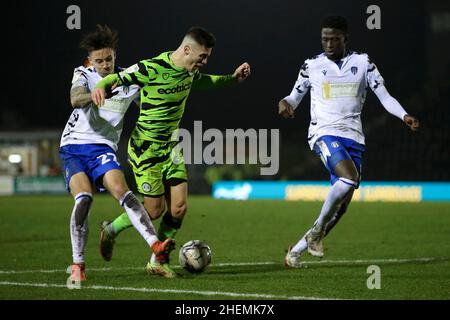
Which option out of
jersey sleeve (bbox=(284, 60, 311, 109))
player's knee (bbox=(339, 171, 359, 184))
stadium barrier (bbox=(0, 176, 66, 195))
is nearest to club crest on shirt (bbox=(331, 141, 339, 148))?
player's knee (bbox=(339, 171, 359, 184))

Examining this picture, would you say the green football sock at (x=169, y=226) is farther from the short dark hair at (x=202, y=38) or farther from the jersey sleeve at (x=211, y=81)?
the short dark hair at (x=202, y=38)

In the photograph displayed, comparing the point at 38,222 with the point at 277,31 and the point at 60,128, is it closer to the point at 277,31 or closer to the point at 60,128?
the point at 277,31

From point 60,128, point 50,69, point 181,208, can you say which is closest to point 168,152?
point 181,208

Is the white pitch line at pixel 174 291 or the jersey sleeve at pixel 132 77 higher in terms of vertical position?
the jersey sleeve at pixel 132 77

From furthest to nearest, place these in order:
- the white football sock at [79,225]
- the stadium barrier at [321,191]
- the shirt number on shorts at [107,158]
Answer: the stadium barrier at [321,191]
the shirt number on shorts at [107,158]
the white football sock at [79,225]

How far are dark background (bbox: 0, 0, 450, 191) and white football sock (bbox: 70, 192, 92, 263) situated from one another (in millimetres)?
26972

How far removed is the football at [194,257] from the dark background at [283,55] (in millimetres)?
26657

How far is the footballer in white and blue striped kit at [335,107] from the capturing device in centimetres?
931

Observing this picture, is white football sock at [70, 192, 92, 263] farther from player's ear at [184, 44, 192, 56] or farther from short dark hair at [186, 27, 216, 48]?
short dark hair at [186, 27, 216, 48]

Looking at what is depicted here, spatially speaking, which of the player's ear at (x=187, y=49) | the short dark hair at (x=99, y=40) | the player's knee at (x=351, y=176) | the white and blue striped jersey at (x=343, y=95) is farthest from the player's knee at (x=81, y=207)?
the player's knee at (x=351, y=176)

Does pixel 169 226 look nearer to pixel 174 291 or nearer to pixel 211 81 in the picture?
pixel 211 81

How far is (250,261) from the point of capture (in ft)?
34.8

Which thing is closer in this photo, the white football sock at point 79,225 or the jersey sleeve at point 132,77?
the jersey sleeve at point 132,77

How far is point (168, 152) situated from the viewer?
29.5ft
